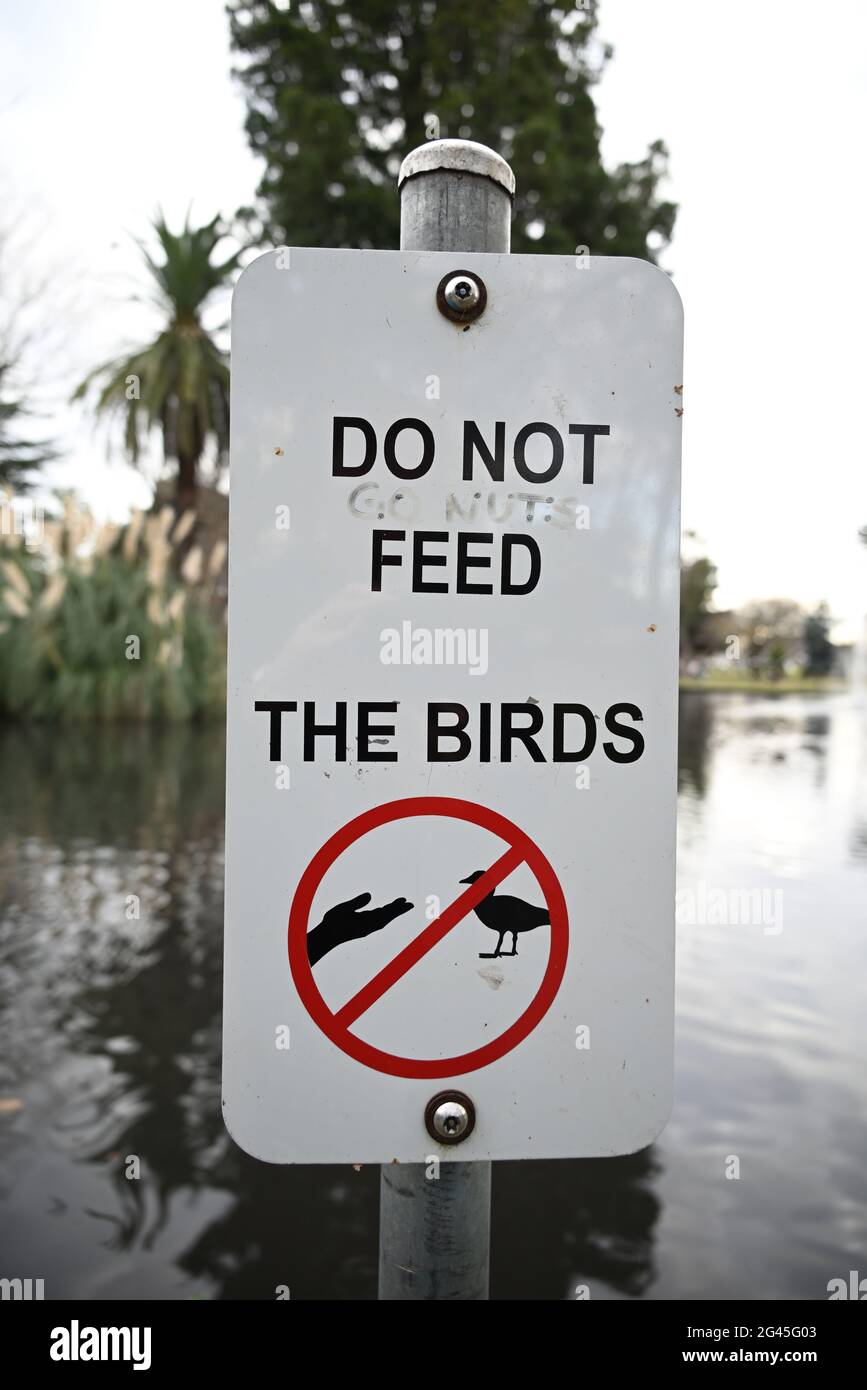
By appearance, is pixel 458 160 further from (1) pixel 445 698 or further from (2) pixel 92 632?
(2) pixel 92 632

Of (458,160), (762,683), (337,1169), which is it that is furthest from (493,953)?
(762,683)

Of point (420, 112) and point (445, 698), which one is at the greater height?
point (420, 112)

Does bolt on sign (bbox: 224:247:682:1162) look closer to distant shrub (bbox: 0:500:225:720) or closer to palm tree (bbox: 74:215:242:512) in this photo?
distant shrub (bbox: 0:500:225:720)

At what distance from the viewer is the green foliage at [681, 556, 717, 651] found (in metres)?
50.2

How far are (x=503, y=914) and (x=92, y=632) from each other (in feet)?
36.4

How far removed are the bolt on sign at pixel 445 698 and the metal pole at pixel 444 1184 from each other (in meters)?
0.03

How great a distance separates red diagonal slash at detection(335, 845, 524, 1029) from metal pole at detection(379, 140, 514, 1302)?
7.0 inches

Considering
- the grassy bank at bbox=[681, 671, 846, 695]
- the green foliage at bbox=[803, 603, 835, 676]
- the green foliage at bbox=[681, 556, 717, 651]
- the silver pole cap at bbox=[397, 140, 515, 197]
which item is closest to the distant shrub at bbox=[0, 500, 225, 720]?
the silver pole cap at bbox=[397, 140, 515, 197]

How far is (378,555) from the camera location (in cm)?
101

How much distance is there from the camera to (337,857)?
101 cm

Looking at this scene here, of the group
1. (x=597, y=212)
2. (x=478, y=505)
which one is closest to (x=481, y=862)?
(x=478, y=505)

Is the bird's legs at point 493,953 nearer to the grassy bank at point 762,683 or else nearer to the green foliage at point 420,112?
the green foliage at point 420,112
